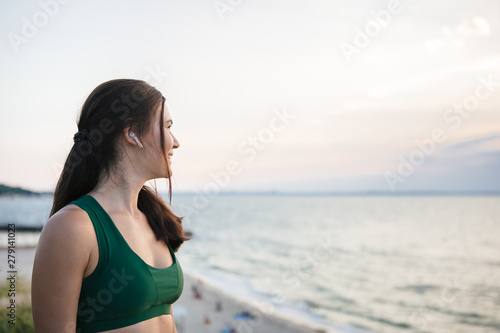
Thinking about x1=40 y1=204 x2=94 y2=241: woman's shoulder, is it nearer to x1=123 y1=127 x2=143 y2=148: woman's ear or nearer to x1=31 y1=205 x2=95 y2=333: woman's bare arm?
x1=31 y1=205 x2=95 y2=333: woman's bare arm

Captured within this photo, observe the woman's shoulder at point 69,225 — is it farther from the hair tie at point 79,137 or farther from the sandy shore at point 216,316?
the sandy shore at point 216,316

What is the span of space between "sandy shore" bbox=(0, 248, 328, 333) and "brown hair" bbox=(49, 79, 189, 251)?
439 inches

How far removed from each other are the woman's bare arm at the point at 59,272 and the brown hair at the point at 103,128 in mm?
311

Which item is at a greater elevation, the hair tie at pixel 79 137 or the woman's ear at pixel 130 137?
the woman's ear at pixel 130 137

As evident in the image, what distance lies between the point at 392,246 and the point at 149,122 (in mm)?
46080

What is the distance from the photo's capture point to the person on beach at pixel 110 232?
147cm

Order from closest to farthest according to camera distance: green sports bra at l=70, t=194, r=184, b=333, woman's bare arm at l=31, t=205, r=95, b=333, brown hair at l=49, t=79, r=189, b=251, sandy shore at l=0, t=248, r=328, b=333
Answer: woman's bare arm at l=31, t=205, r=95, b=333
green sports bra at l=70, t=194, r=184, b=333
brown hair at l=49, t=79, r=189, b=251
sandy shore at l=0, t=248, r=328, b=333

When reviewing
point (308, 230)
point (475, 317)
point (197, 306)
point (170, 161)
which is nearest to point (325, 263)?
point (475, 317)

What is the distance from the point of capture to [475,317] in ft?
61.8

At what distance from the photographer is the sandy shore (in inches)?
555

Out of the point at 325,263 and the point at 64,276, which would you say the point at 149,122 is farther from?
the point at 325,263

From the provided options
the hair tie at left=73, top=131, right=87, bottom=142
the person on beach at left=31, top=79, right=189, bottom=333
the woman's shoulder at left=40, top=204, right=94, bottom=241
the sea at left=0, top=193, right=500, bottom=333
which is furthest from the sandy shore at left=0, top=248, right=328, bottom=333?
the woman's shoulder at left=40, top=204, right=94, bottom=241

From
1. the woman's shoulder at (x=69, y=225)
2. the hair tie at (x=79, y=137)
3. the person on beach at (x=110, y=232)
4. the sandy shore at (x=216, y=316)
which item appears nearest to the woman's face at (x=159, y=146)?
the person on beach at (x=110, y=232)

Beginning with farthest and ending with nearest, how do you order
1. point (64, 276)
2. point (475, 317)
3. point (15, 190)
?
point (475, 317) < point (15, 190) < point (64, 276)
